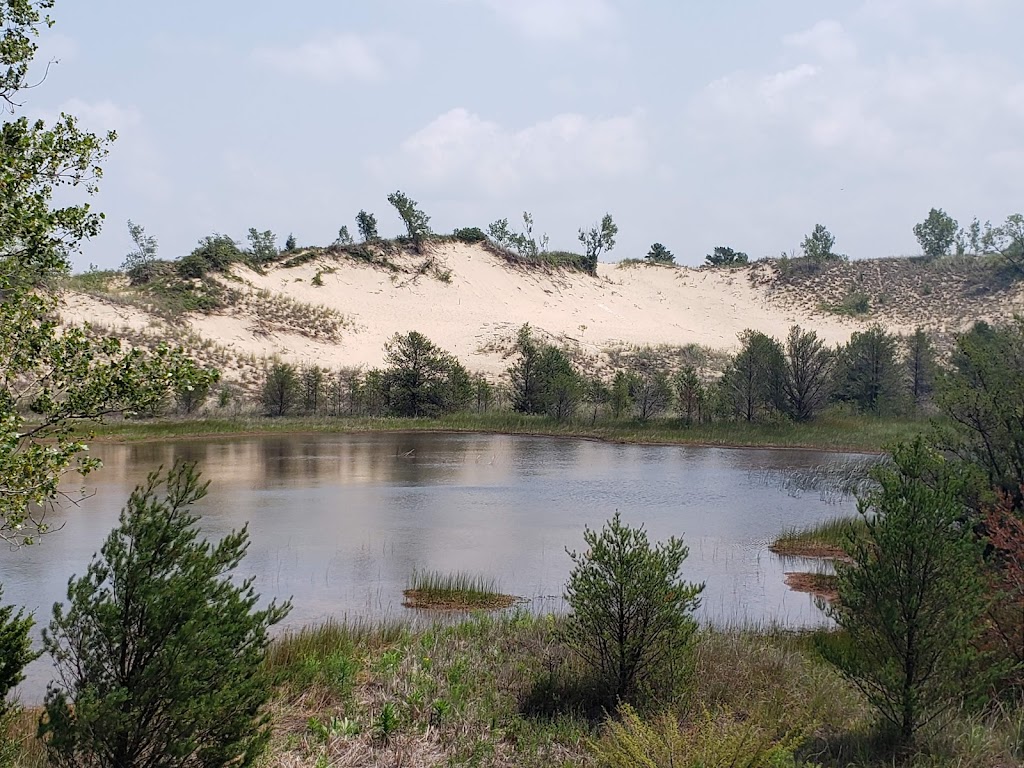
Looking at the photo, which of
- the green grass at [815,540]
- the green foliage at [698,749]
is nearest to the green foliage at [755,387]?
the green grass at [815,540]

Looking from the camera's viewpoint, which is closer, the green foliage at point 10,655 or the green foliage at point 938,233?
the green foliage at point 10,655

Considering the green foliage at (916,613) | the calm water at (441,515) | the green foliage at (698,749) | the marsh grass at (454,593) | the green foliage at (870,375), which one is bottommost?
the marsh grass at (454,593)

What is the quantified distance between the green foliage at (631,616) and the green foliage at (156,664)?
3.40 m

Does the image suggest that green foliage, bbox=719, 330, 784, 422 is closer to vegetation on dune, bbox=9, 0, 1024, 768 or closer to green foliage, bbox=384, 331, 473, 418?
green foliage, bbox=384, 331, 473, 418

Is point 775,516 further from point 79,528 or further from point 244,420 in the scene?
point 244,420

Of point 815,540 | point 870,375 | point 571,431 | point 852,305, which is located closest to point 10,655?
point 815,540

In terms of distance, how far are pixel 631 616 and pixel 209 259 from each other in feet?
196

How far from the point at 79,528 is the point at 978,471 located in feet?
53.8

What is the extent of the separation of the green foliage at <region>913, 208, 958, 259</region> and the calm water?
63.8 meters

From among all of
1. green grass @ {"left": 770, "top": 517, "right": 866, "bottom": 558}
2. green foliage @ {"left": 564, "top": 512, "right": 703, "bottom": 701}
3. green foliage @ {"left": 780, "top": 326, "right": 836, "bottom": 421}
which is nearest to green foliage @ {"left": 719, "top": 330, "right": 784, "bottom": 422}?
green foliage @ {"left": 780, "top": 326, "right": 836, "bottom": 421}

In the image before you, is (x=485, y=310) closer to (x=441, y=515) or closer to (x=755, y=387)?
(x=755, y=387)

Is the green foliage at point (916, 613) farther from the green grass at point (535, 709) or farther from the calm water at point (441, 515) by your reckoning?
the calm water at point (441, 515)

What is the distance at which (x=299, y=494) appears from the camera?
21859 mm

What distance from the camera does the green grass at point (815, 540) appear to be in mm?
16547
